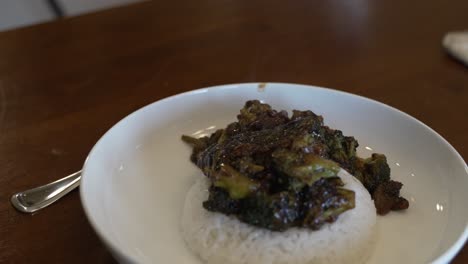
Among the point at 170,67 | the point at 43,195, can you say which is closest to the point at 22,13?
the point at 170,67

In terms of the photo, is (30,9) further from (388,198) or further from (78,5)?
(388,198)

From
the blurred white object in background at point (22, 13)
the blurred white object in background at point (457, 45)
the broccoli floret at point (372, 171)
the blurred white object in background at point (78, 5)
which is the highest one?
the blurred white object in background at point (22, 13)

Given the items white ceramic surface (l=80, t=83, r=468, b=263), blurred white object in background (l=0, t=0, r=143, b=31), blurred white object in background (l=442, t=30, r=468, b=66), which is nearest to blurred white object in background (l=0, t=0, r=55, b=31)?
blurred white object in background (l=0, t=0, r=143, b=31)

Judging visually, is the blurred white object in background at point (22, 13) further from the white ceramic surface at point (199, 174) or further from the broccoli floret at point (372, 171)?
the broccoli floret at point (372, 171)

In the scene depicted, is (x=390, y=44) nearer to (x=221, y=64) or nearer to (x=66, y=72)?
(x=221, y=64)

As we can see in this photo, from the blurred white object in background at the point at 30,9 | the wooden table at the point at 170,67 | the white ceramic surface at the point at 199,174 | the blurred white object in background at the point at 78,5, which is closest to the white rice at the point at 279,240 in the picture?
the white ceramic surface at the point at 199,174

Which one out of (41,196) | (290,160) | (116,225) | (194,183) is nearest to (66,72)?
(41,196)

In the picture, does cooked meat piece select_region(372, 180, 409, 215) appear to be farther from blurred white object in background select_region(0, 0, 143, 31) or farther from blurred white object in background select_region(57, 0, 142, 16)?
blurred white object in background select_region(0, 0, 143, 31)
